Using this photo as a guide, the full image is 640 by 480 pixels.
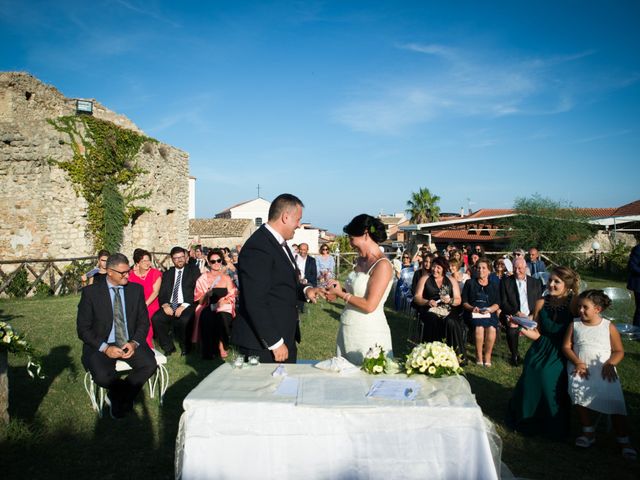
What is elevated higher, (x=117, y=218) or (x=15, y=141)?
(x=15, y=141)

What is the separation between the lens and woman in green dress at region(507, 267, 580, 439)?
15.0 ft

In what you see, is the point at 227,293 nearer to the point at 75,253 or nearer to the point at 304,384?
the point at 304,384

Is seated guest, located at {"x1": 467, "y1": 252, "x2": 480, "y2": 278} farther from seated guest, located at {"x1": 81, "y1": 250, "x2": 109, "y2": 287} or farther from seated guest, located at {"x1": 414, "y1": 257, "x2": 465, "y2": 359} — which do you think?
seated guest, located at {"x1": 81, "y1": 250, "x2": 109, "y2": 287}

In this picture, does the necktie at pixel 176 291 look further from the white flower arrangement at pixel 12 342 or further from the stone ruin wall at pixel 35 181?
the stone ruin wall at pixel 35 181

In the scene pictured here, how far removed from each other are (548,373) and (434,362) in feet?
7.26

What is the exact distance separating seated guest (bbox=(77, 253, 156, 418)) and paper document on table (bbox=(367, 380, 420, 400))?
10.5 ft

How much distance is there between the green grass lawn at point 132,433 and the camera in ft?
12.8

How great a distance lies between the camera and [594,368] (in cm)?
438

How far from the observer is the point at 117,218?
1775 centimetres

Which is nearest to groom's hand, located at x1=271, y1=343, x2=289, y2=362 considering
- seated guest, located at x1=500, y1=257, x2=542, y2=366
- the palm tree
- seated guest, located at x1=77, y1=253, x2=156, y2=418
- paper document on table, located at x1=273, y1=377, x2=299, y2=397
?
paper document on table, located at x1=273, y1=377, x2=299, y2=397

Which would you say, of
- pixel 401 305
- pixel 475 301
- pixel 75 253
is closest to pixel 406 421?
pixel 475 301

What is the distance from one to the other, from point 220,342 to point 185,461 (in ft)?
16.5

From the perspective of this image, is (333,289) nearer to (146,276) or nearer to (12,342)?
(12,342)

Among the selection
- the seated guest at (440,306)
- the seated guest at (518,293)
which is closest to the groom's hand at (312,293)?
the seated guest at (440,306)
